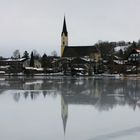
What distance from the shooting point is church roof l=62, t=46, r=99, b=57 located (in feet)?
324

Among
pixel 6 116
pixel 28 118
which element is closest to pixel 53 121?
pixel 28 118

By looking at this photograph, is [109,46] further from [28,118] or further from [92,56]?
[28,118]

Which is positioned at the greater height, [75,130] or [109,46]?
[109,46]

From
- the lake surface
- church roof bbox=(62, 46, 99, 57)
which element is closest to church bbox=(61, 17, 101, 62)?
church roof bbox=(62, 46, 99, 57)

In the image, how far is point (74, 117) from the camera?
36.3 ft

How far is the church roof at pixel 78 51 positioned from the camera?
98.6m

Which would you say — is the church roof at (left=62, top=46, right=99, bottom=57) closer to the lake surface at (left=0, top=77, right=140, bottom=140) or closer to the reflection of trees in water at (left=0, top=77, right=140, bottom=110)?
the reflection of trees in water at (left=0, top=77, right=140, bottom=110)

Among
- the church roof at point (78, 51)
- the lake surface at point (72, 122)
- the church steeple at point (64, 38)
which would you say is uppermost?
the church steeple at point (64, 38)

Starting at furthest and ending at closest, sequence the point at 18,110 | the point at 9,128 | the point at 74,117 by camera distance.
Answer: the point at 18,110 → the point at 74,117 → the point at 9,128

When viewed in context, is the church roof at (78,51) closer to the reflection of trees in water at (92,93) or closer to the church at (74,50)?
the church at (74,50)

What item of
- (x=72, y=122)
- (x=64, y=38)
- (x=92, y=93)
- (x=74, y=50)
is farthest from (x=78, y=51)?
(x=72, y=122)

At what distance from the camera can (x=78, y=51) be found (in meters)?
101

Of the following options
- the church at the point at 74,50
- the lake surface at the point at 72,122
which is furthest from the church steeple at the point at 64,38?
the lake surface at the point at 72,122

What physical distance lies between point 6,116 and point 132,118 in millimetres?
4054
